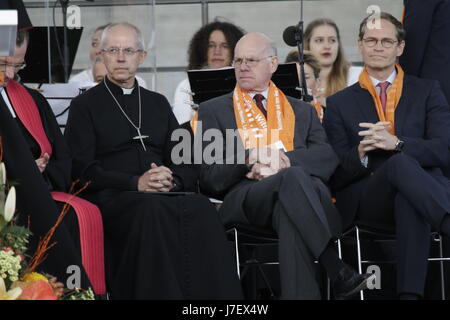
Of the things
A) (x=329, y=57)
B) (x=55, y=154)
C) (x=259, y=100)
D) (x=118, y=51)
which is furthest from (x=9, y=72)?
(x=329, y=57)

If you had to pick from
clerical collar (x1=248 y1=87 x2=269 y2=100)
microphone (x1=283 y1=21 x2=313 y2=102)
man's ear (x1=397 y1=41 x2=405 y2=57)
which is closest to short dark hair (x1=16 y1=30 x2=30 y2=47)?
clerical collar (x1=248 y1=87 x2=269 y2=100)

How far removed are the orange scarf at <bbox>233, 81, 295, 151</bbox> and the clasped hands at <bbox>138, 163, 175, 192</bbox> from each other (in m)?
0.59

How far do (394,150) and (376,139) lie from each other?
0.14 m

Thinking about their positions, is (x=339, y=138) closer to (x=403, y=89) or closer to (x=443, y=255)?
(x=403, y=89)

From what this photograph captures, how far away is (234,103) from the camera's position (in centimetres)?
649

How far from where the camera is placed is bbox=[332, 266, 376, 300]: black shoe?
18.1 ft

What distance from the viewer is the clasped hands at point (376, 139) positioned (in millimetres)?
6172

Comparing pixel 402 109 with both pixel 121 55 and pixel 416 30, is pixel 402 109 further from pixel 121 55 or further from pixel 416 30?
pixel 121 55

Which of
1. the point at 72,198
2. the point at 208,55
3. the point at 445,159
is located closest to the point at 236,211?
the point at 72,198

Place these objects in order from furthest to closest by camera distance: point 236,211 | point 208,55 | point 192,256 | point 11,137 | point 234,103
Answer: point 208,55 → point 234,103 → point 236,211 → point 192,256 → point 11,137

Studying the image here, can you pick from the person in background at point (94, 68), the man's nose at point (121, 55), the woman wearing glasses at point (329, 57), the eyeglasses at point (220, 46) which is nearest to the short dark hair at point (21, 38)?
the man's nose at point (121, 55)

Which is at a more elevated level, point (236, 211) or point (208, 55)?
point (208, 55)

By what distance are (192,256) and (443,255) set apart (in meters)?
1.96

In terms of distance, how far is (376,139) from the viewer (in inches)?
243
